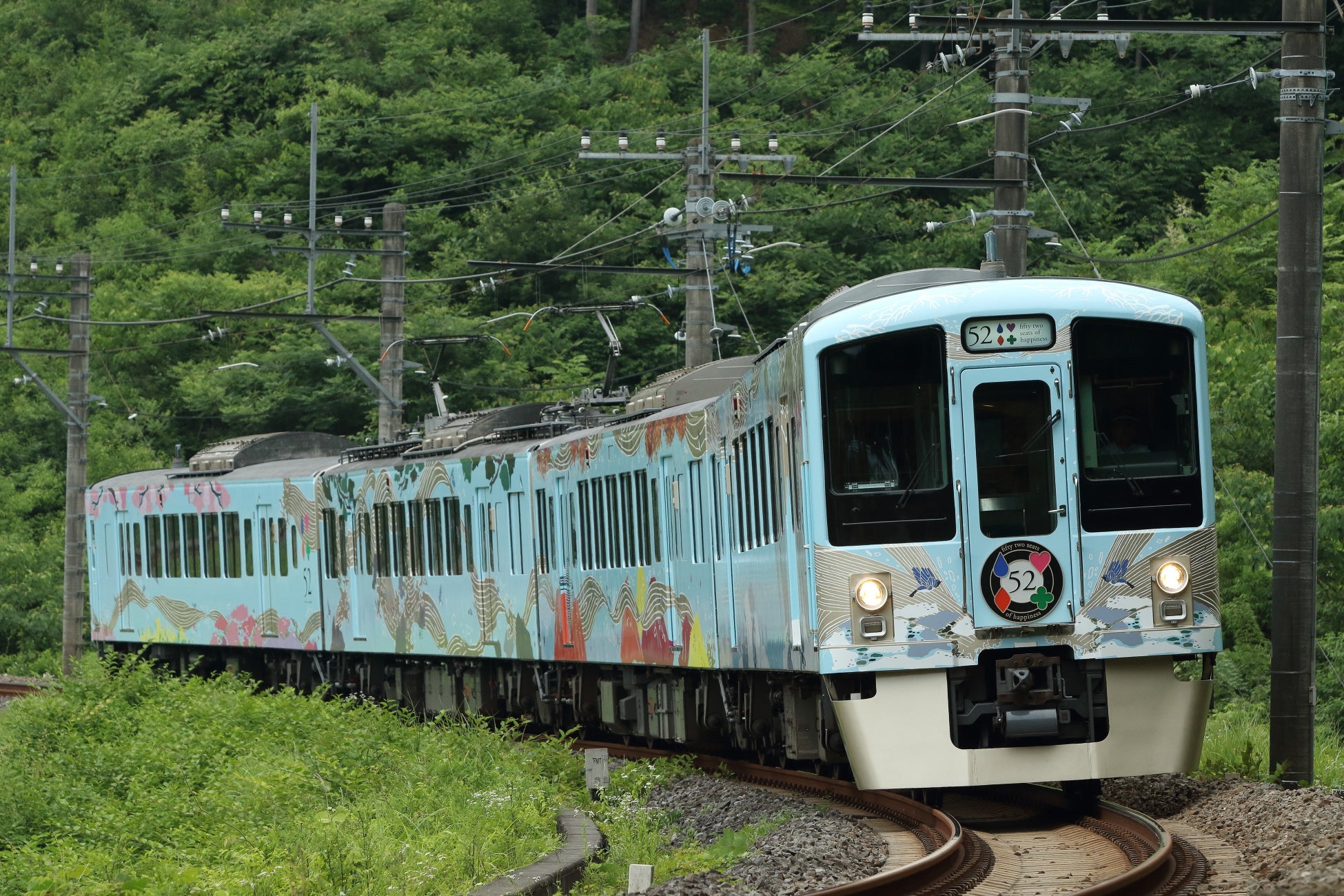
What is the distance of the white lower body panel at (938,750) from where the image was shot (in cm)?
1066

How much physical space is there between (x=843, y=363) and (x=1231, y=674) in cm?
1225

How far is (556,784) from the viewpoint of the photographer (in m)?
14.2

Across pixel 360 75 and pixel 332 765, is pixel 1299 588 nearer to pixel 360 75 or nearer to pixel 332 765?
pixel 332 765

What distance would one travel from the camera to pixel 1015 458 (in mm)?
10859

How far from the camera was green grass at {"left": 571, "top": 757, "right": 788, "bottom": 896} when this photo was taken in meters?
9.81

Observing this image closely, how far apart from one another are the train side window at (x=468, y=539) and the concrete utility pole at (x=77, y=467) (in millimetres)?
12255

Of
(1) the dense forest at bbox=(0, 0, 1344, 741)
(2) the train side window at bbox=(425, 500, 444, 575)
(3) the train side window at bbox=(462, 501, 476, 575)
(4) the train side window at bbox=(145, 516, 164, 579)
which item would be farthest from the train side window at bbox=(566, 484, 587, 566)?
(1) the dense forest at bbox=(0, 0, 1344, 741)

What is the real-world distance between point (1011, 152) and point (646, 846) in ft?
27.8

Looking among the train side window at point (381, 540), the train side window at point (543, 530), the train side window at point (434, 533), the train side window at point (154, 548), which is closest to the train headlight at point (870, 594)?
the train side window at point (543, 530)

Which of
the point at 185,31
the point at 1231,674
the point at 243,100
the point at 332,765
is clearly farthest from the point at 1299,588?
the point at 185,31

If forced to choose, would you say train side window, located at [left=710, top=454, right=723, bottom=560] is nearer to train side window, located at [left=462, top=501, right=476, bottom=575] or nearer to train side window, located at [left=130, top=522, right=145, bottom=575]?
train side window, located at [left=462, top=501, right=476, bottom=575]

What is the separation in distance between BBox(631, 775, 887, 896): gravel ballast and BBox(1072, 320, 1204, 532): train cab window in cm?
213

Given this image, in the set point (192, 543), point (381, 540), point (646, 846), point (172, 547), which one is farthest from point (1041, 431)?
point (172, 547)

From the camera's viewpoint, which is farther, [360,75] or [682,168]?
[360,75]
